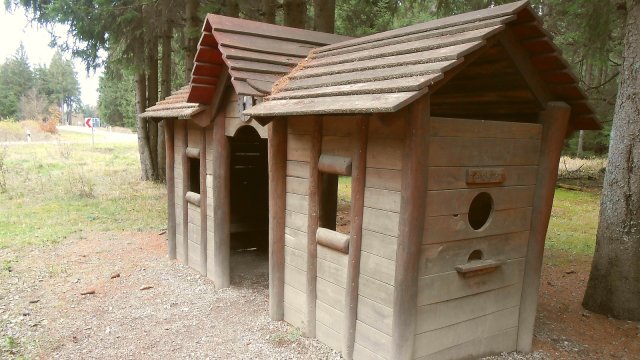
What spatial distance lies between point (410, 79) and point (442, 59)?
0.30m

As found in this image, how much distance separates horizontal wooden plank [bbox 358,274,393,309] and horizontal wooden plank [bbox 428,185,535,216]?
0.75m

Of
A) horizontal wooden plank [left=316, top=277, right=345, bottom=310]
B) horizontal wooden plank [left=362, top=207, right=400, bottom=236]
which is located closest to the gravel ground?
horizontal wooden plank [left=316, top=277, right=345, bottom=310]

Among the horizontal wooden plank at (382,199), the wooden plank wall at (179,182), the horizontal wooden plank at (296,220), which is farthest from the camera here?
the wooden plank wall at (179,182)

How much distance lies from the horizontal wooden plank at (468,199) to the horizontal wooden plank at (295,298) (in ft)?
6.50

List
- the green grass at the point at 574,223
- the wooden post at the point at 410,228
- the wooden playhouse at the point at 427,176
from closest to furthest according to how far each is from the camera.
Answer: the wooden post at the point at 410,228
the wooden playhouse at the point at 427,176
the green grass at the point at 574,223

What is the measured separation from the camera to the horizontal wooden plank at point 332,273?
14.2 feet

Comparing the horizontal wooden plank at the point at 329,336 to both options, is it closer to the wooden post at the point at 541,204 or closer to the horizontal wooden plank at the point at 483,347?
the horizontal wooden plank at the point at 483,347

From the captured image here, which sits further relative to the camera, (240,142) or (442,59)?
(240,142)

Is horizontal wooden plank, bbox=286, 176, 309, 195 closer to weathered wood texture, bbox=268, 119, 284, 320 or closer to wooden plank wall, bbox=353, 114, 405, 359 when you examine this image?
weathered wood texture, bbox=268, 119, 284, 320

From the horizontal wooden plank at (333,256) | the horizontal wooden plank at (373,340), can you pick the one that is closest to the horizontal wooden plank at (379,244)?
the horizontal wooden plank at (333,256)

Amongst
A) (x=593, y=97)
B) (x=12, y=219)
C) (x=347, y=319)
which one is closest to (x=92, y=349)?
(x=347, y=319)

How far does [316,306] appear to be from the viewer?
187 inches

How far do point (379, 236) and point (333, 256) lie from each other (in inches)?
29.4

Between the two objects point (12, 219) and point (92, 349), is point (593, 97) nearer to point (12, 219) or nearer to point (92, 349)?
point (92, 349)
